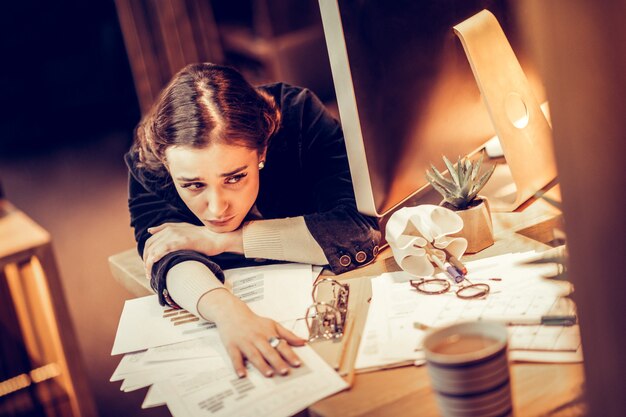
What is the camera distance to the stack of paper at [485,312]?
97 cm

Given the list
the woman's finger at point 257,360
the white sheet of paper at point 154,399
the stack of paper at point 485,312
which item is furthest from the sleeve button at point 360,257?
the white sheet of paper at point 154,399

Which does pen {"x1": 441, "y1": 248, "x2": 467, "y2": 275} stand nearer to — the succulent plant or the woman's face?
the succulent plant

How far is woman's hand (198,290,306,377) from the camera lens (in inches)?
41.4

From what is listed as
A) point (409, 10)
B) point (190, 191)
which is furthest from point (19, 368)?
point (409, 10)

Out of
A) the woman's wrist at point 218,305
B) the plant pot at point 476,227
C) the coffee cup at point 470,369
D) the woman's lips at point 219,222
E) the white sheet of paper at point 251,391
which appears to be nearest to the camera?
the coffee cup at point 470,369

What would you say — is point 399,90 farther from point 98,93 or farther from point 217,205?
point 98,93

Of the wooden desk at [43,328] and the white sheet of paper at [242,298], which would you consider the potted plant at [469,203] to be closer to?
the white sheet of paper at [242,298]

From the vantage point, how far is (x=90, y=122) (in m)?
6.10

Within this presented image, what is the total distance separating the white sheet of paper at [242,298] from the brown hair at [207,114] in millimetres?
255

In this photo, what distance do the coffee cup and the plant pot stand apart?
50cm

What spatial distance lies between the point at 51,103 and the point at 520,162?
5.48m

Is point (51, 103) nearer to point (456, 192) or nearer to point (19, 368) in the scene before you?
point (19, 368)

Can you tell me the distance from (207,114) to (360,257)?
0.39m

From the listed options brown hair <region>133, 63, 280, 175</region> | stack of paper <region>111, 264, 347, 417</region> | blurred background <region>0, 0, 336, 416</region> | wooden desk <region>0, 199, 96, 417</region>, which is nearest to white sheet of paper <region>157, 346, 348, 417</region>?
stack of paper <region>111, 264, 347, 417</region>
